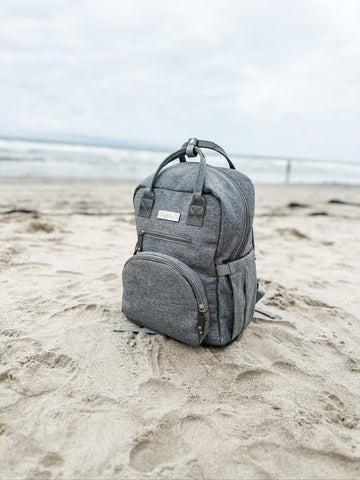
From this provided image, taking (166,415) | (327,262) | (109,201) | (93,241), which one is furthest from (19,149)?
(166,415)

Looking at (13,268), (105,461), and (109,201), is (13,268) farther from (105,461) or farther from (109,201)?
(109,201)

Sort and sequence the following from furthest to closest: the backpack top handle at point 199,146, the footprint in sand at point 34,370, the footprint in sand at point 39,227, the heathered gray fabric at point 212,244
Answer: the footprint in sand at point 39,227
the backpack top handle at point 199,146
the heathered gray fabric at point 212,244
the footprint in sand at point 34,370

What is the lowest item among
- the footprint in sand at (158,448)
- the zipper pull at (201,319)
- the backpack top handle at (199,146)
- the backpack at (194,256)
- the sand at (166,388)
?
the footprint in sand at (158,448)

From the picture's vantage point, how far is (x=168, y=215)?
6.19 ft

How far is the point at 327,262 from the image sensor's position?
353 centimetres

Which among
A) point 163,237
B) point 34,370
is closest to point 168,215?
point 163,237

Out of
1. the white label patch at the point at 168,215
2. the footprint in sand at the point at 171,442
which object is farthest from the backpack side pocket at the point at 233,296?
the footprint in sand at the point at 171,442

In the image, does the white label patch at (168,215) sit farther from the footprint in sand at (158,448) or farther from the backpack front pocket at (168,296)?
the footprint in sand at (158,448)

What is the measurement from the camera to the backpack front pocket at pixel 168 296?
177 cm

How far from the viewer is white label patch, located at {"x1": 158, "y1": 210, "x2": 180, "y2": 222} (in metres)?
1.86

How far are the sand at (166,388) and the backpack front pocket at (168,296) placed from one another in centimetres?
10

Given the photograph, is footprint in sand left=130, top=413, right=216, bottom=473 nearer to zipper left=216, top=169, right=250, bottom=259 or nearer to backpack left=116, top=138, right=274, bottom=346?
backpack left=116, top=138, right=274, bottom=346

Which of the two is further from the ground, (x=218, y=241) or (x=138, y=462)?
(x=218, y=241)

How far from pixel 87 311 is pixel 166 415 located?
971 millimetres
